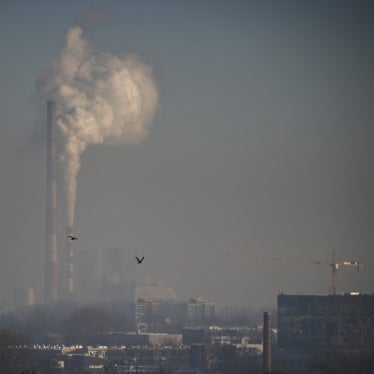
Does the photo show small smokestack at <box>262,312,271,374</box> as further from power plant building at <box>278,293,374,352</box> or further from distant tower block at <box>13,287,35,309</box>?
distant tower block at <box>13,287,35,309</box>

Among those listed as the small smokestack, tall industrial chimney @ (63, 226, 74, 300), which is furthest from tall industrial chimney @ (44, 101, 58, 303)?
the small smokestack

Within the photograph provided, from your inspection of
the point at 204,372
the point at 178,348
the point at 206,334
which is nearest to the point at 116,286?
the point at 206,334

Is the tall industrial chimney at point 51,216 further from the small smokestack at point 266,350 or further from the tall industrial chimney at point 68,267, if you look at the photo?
the small smokestack at point 266,350

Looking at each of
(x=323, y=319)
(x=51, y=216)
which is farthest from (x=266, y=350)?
(x=51, y=216)

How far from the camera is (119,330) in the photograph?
138 m

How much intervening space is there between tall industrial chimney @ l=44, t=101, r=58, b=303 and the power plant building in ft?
95.5

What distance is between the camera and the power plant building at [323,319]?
106 meters

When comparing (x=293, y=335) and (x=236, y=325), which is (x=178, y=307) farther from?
(x=293, y=335)

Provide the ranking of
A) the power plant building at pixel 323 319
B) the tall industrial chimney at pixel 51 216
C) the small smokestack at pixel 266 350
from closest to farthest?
the small smokestack at pixel 266 350
the power plant building at pixel 323 319
the tall industrial chimney at pixel 51 216

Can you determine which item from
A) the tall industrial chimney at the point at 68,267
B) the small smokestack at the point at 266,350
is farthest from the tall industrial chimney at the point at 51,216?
the small smokestack at the point at 266,350

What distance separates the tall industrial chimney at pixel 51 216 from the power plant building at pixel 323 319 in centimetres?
2911

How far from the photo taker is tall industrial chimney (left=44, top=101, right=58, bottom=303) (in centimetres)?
13175

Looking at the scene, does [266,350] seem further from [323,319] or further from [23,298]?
[23,298]

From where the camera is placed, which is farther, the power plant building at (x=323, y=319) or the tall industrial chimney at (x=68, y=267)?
the tall industrial chimney at (x=68, y=267)
